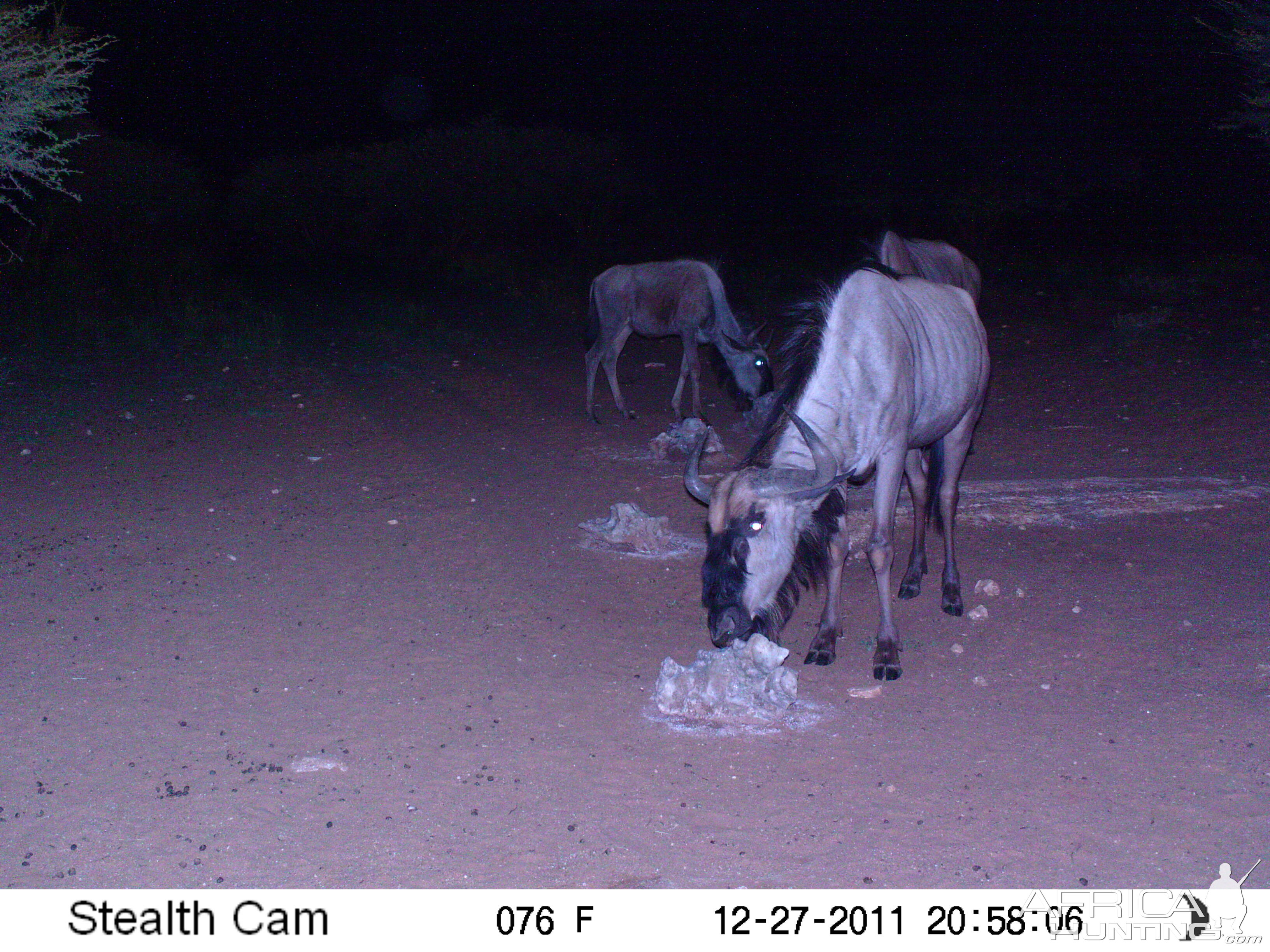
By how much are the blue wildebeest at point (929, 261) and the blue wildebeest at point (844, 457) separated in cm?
131

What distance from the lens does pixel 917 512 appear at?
Answer: 6.51 meters

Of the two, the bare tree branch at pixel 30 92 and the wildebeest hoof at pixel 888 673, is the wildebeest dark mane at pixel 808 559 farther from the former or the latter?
the bare tree branch at pixel 30 92

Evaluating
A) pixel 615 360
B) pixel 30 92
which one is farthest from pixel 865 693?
pixel 30 92

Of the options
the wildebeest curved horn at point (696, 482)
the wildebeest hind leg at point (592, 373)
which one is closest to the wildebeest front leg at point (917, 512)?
the wildebeest curved horn at point (696, 482)

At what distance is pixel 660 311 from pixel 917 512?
5.47 meters

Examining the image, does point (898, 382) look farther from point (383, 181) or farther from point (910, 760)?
point (383, 181)

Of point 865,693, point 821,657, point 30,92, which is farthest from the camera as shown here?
point 30,92

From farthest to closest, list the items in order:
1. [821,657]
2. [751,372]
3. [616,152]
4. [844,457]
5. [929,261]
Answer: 1. [616,152]
2. [751,372]
3. [929,261]
4. [821,657]
5. [844,457]

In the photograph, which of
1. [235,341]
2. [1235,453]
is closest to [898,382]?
[1235,453]

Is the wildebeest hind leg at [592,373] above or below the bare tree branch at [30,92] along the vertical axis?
below

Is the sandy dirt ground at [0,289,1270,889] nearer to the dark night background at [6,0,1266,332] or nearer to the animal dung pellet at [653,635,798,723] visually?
the animal dung pellet at [653,635,798,723]

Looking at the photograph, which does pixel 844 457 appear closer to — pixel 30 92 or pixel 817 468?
pixel 817 468

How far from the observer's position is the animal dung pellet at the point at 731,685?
4582 millimetres

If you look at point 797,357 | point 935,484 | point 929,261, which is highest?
point 929,261
